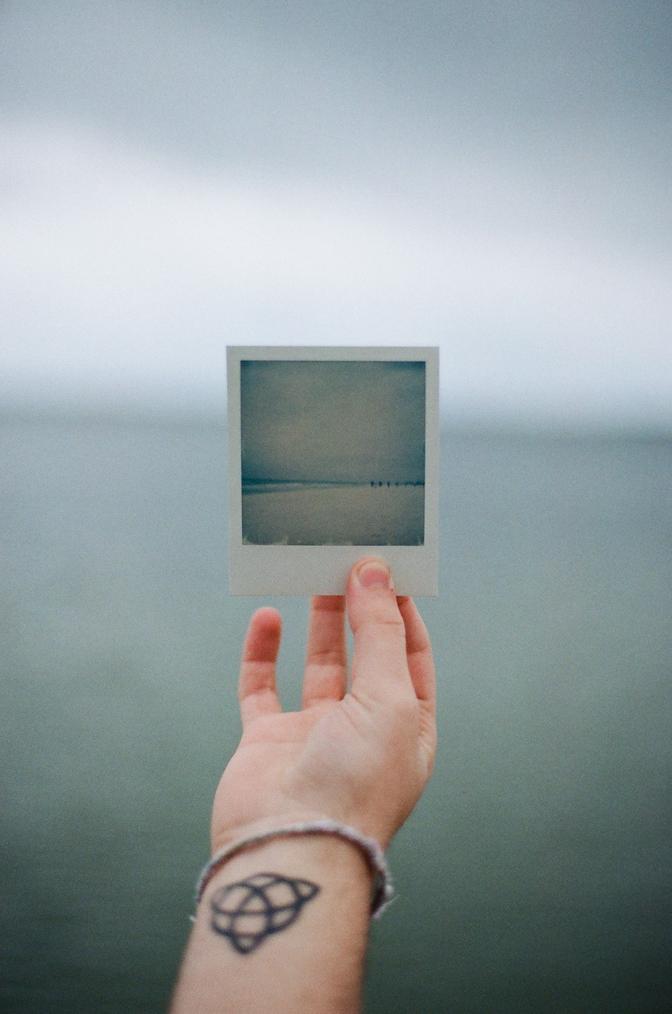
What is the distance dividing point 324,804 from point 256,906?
0.10 metres

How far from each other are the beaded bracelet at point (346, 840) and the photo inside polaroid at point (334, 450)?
1.01ft

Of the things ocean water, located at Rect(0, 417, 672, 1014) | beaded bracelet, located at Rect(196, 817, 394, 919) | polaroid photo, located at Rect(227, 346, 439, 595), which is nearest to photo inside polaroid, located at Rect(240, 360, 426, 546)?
polaroid photo, located at Rect(227, 346, 439, 595)

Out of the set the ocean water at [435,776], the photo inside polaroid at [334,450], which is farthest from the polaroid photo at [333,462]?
the ocean water at [435,776]

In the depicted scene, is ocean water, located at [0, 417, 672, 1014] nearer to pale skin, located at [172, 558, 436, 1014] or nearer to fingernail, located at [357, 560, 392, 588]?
pale skin, located at [172, 558, 436, 1014]

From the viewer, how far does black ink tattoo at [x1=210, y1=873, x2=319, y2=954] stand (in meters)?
0.51

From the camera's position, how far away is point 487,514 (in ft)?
12.1

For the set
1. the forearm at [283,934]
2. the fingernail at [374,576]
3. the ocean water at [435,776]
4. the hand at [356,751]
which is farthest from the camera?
the ocean water at [435,776]

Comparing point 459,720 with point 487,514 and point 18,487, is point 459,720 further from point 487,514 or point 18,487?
point 18,487

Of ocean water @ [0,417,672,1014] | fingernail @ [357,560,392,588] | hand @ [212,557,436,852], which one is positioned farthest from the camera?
ocean water @ [0,417,672,1014]

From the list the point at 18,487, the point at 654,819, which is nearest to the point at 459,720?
the point at 654,819

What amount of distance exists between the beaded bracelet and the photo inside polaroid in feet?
1.01

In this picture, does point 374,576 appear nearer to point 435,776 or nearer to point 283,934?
point 283,934

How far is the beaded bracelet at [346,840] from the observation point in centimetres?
56

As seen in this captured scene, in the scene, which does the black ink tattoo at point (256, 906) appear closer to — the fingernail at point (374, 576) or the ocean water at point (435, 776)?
the fingernail at point (374, 576)
